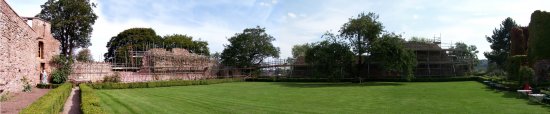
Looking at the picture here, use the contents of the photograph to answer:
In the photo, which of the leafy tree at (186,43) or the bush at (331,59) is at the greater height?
the leafy tree at (186,43)

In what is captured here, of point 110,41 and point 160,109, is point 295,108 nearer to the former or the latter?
point 160,109

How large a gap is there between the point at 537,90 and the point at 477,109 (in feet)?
22.6

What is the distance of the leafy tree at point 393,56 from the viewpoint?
31.0 meters

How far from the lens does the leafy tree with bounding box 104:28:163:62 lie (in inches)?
1932

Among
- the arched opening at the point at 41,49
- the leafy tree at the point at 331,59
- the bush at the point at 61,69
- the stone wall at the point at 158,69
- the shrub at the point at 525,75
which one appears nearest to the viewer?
the shrub at the point at 525,75

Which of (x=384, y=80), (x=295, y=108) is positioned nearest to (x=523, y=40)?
(x=384, y=80)

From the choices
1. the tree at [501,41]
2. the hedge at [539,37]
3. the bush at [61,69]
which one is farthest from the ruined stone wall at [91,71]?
the tree at [501,41]

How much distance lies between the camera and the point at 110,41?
5419cm

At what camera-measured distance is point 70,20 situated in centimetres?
3966

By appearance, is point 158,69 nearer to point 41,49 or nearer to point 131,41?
point 41,49

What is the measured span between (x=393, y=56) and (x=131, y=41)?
104ft

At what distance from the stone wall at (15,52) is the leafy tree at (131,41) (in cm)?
2595

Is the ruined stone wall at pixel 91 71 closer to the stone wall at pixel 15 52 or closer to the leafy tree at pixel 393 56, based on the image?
the stone wall at pixel 15 52

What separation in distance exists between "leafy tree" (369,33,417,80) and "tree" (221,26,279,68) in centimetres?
1835
